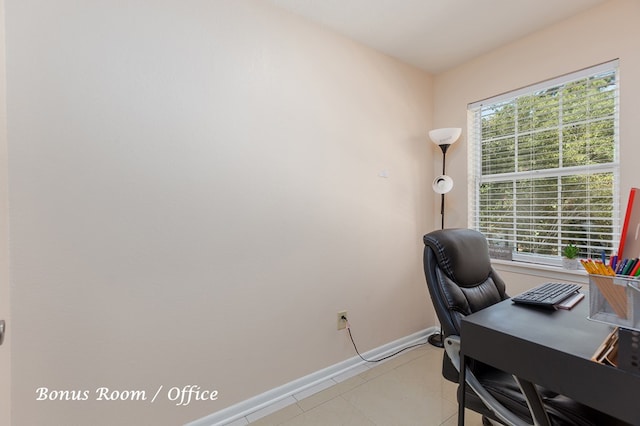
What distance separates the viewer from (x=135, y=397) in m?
1.41

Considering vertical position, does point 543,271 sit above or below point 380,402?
above

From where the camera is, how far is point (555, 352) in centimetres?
82

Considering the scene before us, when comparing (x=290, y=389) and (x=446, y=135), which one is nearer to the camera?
(x=290, y=389)

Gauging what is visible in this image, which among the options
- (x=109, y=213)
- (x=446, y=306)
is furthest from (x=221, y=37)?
(x=446, y=306)

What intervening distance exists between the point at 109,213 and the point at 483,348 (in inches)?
66.4

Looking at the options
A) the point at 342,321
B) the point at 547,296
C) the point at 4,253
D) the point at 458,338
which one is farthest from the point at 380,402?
the point at 4,253

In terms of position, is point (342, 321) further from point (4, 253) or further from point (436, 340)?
point (4, 253)

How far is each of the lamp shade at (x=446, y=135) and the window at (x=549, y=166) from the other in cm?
27

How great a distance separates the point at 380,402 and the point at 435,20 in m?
2.60

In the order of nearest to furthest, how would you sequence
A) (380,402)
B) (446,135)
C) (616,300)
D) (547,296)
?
(616,300)
(547,296)
(380,402)
(446,135)

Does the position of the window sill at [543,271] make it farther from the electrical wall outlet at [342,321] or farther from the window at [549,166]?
the electrical wall outlet at [342,321]

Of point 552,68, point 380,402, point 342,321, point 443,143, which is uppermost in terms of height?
point 552,68

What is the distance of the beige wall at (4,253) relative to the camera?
1041mm

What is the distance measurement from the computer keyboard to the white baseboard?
131cm
